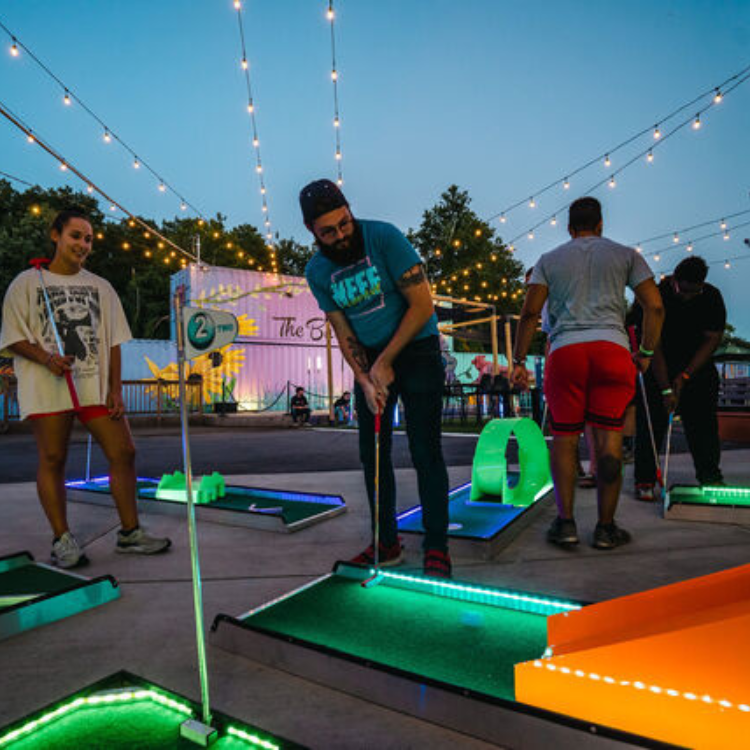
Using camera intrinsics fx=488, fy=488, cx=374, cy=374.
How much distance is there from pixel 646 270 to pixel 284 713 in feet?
8.09

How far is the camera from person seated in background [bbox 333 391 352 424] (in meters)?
15.3

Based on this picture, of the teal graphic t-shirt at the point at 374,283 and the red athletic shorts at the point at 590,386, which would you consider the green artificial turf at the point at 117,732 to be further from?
the red athletic shorts at the point at 590,386

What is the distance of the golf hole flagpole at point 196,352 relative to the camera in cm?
105

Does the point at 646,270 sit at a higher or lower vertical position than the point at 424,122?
lower

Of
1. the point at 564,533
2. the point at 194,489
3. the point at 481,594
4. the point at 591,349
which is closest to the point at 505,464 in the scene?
the point at 564,533

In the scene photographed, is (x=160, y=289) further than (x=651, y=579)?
Yes

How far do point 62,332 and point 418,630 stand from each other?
7.09 ft

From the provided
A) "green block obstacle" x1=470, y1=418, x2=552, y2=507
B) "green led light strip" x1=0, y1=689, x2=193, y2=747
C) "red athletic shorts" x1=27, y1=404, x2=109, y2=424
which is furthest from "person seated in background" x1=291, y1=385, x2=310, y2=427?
"green led light strip" x1=0, y1=689, x2=193, y2=747

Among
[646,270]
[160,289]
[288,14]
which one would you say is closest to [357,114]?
[160,289]

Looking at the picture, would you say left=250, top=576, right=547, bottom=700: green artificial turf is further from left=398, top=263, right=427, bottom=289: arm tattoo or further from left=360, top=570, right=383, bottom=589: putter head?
left=398, top=263, right=427, bottom=289: arm tattoo

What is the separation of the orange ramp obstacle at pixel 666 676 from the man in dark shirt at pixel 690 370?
8.52ft

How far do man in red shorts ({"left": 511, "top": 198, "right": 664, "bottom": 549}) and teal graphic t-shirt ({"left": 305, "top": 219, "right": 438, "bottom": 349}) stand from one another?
2.56 feet

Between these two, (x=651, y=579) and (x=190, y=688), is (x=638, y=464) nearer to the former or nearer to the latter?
(x=651, y=579)

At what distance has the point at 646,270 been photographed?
2.48 m
